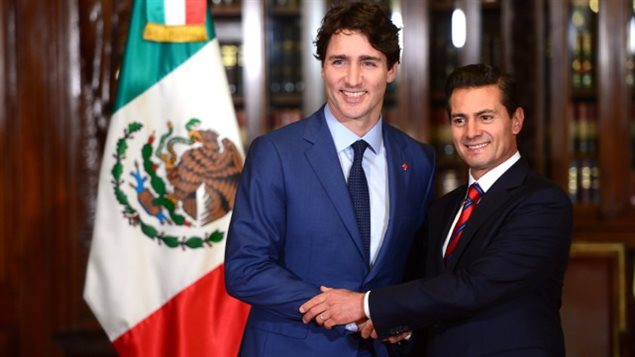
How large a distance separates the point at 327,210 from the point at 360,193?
0.11m

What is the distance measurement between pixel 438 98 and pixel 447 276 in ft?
8.93

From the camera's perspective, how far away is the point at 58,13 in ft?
14.7

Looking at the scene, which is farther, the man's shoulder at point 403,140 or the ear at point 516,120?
the man's shoulder at point 403,140

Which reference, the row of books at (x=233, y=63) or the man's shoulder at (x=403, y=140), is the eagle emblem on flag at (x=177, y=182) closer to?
the man's shoulder at (x=403, y=140)

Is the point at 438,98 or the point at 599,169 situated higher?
the point at 438,98

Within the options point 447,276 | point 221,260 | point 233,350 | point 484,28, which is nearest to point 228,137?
point 221,260

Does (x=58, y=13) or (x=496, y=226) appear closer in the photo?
(x=496, y=226)

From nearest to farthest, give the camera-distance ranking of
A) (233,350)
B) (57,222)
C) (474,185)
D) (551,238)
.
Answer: (551,238)
(474,185)
(233,350)
(57,222)

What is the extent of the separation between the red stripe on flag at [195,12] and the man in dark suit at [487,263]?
123 centimetres

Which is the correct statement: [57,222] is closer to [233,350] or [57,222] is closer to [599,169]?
[233,350]

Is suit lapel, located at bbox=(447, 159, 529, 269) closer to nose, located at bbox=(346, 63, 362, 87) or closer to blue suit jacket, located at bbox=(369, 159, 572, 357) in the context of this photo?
blue suit jacket, located at bbox=(369, 159, 572, 357)

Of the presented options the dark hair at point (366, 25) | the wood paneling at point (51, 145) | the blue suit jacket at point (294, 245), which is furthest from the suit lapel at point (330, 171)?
the wood paneling at point (51, 145)

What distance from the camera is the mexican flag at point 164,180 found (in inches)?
126

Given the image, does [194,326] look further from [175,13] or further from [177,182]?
[175,13]
